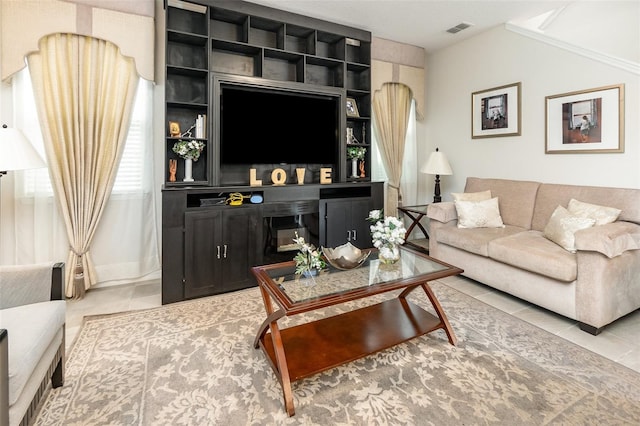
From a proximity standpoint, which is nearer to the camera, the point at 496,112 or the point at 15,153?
the point at 15,153

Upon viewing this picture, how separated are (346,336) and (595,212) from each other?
2312 millimetres

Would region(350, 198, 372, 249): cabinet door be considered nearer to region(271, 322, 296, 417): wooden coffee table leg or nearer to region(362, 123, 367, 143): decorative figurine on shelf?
region(362, 123, 367, 143): decorative figurine on shelf

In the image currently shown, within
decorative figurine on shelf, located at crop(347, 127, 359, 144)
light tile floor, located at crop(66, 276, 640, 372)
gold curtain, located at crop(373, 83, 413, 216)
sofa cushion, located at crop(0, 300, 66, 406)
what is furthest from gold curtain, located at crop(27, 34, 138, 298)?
gold curtain, located at crop(373, 83, 413, 216)

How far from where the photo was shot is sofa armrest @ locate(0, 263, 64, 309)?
1685 mm

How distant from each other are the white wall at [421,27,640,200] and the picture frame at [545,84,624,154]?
53 mm

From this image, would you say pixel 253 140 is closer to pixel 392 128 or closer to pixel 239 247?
pixel 239 247

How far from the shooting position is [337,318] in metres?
2.25

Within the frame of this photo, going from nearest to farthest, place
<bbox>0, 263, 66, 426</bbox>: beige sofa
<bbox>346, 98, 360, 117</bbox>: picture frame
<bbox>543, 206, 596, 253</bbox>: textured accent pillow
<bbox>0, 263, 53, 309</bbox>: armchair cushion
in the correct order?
<bbox>0, 263, 66, 426</bbox>: beige sofa < <bbox>0, 263, 53, 309</bbox>: armchair cushion < <bbox>543, 206, 596, 253</bbox>: textured accent pillow < <bbox>346, 98, 360, 117</bbox>: picture frame

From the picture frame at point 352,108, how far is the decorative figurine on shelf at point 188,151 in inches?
71.7

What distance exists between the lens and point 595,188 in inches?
119

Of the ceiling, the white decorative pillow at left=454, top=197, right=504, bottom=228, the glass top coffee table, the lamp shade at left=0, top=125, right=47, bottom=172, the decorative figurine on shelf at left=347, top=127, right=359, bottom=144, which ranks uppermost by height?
the ceiling

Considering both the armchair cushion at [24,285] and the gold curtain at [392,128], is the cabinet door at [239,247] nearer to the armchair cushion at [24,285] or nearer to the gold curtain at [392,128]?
the armchair cushion at [24,285]

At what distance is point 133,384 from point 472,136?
14.2ft

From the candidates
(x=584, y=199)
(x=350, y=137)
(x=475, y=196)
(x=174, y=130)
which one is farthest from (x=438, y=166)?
(x=174, y=130)
